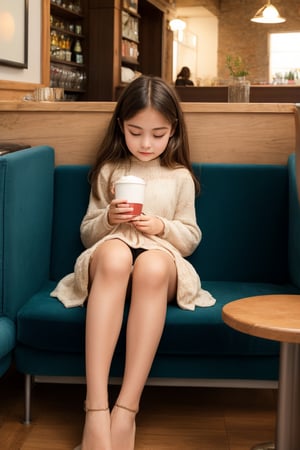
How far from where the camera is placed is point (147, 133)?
2.23 meters

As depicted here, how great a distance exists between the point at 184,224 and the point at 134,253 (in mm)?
239

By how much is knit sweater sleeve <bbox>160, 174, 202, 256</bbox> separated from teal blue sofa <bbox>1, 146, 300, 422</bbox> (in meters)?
0.18

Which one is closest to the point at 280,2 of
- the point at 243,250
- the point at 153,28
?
the point at 153,28

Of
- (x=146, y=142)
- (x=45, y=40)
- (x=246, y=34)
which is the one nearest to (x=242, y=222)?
(x=146, y=142)

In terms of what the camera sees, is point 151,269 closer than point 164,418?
Yes

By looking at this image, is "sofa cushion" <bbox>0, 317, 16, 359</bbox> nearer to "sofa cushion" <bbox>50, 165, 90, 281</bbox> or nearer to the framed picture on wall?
"sofa cushion" <bbox>50, 165, 90, 281</bbox>

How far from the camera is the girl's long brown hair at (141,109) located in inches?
88.5

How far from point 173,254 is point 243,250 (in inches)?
18.6

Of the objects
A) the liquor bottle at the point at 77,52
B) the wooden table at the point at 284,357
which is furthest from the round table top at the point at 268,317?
the liquor bottle at the point at 77,52

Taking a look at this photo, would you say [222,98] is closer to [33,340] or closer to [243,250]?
[243,250]

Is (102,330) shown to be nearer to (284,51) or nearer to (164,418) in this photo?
(164,418)

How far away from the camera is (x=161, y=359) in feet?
6.84

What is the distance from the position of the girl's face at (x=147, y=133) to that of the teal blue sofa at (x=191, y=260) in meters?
0.31

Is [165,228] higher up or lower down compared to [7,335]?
higher up
